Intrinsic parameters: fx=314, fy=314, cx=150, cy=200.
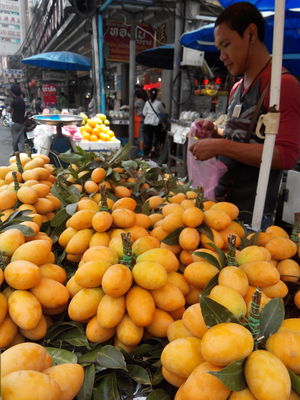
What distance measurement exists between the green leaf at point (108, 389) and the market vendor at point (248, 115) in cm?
103

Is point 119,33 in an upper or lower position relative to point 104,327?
upper

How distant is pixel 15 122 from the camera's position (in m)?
8.16

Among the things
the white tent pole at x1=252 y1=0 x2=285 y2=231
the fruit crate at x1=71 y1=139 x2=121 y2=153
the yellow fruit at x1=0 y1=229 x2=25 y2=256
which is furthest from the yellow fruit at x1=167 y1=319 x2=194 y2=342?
the fruit crate at x1=71 y1=139 x2=121 y2=153

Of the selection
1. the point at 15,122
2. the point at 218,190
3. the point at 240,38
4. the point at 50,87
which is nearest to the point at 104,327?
the point at 218,190

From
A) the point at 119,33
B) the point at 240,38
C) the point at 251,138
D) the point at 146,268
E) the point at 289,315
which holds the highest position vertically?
the point at 119,33

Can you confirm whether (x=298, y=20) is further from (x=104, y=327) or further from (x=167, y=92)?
(x=167, y=92)

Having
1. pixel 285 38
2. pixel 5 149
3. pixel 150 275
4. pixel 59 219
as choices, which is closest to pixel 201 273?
pixel 150 275

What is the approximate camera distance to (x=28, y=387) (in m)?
0.55

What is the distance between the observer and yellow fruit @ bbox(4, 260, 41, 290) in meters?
0.88

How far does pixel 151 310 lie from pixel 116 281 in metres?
0.13

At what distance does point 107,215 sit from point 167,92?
7.98m

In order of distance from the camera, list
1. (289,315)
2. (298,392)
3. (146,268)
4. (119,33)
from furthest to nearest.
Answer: (119,33), (289,315), (146,268), (298,392)

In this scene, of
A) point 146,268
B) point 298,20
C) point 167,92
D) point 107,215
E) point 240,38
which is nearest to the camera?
Answer: point 146,268

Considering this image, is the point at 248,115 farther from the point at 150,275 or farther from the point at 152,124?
the point at 152,124
